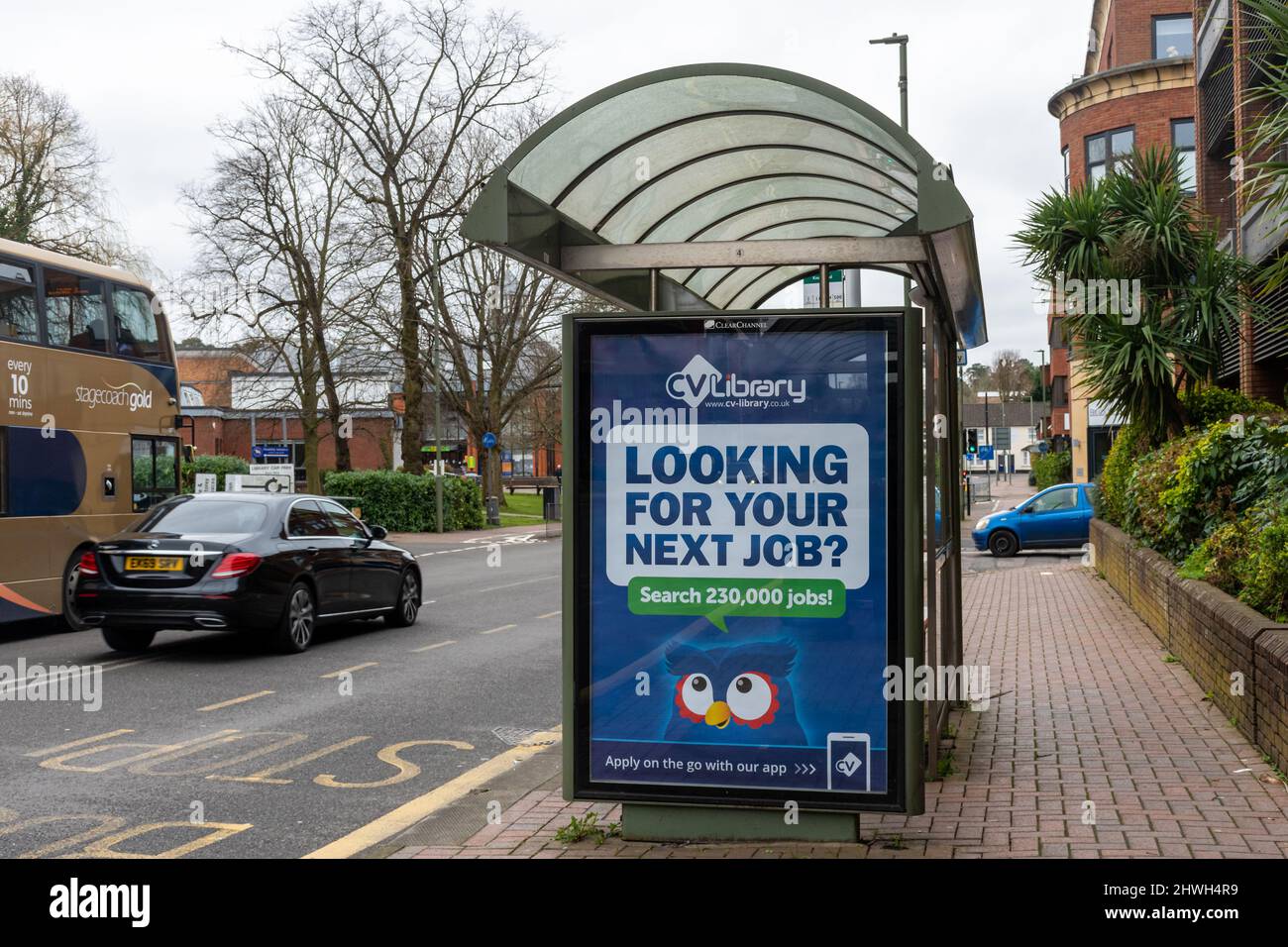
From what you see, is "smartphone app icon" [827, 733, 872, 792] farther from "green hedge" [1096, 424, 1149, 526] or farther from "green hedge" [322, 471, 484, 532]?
"green hedge" [322, 471, 484, 532]

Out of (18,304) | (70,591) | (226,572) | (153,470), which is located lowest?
(70,591)

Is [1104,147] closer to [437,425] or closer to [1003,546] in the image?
[1003,546]

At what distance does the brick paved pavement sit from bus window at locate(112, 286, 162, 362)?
10870 millimetres

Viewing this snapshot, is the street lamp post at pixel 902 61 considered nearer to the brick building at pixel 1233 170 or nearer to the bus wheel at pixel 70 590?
the brick building at pixel 1233 170

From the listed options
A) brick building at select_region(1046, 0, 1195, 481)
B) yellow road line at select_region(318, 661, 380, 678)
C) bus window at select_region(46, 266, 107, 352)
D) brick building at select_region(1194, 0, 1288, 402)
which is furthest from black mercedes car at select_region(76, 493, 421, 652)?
brick building at select_region(1046, 0, 1195, 481)

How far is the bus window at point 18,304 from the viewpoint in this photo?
13330 millimetres

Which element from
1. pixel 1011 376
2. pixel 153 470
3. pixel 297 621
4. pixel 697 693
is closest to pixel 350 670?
pixel 297 621

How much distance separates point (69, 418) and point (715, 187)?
10.3 meters

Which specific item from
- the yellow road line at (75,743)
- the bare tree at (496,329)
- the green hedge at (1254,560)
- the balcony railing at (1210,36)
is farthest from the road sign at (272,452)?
the green hedge at (1254,560)

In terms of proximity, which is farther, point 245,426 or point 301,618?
point 245,426

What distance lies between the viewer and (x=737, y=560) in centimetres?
513

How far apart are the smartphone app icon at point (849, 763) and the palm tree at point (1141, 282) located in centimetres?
1197
